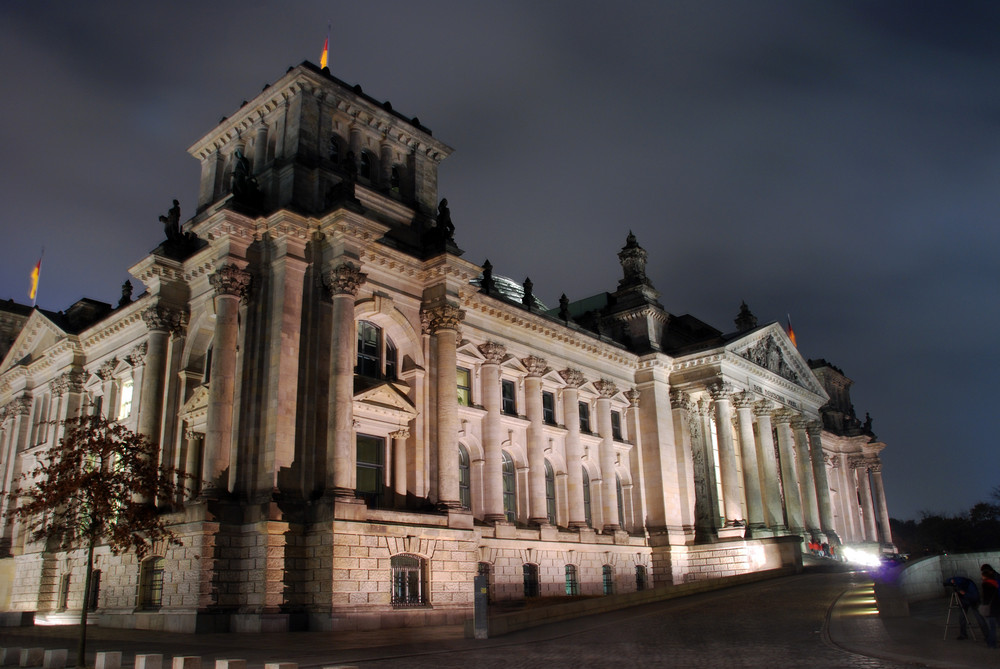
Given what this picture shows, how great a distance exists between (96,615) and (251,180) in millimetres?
16772

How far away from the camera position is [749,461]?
47.0m

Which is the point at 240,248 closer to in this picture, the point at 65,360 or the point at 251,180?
the point at 251,180

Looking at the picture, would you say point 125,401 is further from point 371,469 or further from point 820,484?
point 820,484

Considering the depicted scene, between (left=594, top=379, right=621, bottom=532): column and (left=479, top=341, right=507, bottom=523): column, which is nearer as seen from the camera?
(left=479, top=341, right=507, bottom=523): column

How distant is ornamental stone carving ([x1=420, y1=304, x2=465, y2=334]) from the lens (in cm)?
3244

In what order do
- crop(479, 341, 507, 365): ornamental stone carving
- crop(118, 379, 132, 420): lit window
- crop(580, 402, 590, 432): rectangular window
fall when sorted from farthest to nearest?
crop(580, 402, 590, 432): rectangular window
crop(479, 341, 507, 365): ornamental stone carving
crop(118, 379, 132, 420): lit window

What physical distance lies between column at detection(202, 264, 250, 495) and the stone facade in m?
0.08

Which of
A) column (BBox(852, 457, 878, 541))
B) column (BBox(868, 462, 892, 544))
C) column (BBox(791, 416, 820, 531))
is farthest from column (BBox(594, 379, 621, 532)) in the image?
column (BBox(868, 462, 892, 544))

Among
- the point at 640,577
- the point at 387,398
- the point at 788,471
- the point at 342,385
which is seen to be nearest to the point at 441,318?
the point at 387,398

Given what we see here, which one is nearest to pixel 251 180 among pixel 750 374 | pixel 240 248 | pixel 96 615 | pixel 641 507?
pixel 240 248

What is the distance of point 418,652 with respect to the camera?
57.3 ft

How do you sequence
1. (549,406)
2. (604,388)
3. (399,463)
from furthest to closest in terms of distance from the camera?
(604,388)
(549,406)
(399,463)

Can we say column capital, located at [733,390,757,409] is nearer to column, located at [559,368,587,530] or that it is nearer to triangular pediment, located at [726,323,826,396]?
triangular pediment, located at [726,323,826,396]

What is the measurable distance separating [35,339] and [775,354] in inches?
1741
